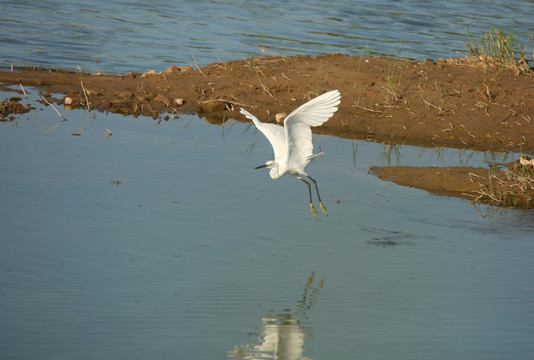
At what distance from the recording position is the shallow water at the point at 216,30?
15086mm

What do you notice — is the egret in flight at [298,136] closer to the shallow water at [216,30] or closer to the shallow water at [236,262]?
the shallow water at [236,262]

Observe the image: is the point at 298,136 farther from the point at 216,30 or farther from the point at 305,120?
the point at 216,30

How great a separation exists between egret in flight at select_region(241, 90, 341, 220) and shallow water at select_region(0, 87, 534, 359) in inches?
18.2

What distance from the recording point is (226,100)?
11.0m

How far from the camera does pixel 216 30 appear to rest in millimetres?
18547

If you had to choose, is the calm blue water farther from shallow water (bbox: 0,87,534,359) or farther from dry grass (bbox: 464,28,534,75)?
dry grass (bbox: 464,28,534,75)

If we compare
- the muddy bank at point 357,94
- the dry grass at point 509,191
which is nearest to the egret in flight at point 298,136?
the dry grass at point 509,191

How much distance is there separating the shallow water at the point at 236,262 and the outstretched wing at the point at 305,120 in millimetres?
623

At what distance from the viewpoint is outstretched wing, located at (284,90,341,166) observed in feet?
20.0

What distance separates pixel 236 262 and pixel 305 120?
4.79 ft

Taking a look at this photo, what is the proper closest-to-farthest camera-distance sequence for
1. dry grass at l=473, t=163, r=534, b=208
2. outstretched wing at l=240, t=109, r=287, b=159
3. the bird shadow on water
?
1. the bird shadow on water
2. outstretched wing at l=240, t=109, r=287, b=159
3. dry grass at l=473, t=163, r=534, b=208

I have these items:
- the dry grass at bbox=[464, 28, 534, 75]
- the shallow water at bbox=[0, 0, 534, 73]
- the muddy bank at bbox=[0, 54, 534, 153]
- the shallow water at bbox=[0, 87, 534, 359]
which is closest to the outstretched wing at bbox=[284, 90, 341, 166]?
the shallow water at bbox=[0, 87, 534, 359]

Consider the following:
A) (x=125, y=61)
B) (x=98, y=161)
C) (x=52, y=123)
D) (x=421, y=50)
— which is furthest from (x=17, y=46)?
(x=421, y=50)

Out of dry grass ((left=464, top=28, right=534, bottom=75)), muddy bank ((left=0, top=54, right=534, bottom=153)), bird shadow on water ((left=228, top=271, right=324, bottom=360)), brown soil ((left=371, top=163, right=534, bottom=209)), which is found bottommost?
bird shadow on water ((left=228, top=271, right=324, bottom=360))
